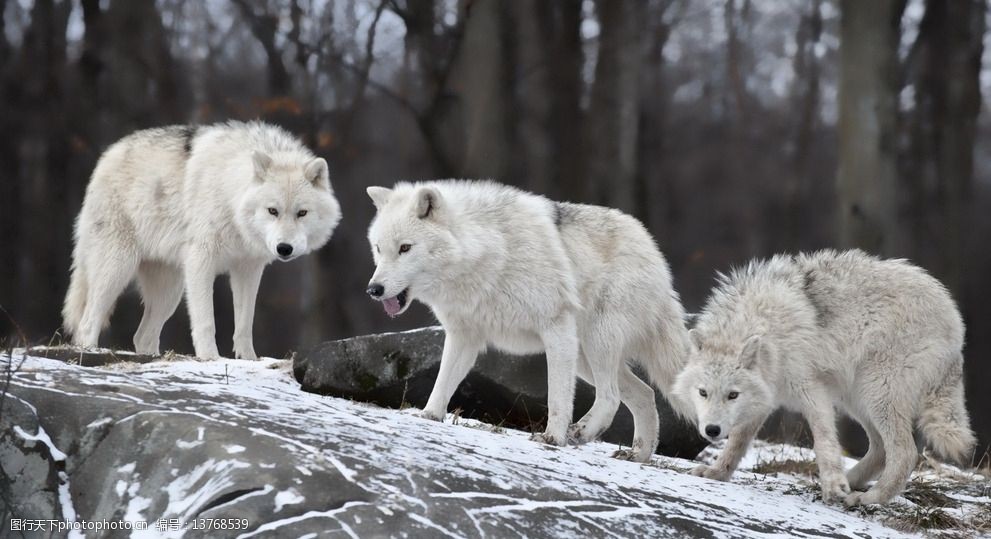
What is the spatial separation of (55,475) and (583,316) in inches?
135

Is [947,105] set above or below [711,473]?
above

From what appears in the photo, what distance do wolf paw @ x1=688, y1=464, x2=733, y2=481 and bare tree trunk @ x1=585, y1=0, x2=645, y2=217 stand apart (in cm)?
981

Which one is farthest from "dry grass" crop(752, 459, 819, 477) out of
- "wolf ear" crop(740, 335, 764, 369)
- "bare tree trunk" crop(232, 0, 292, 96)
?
"bare tree trunk" crop(232, 0, 292, 96)

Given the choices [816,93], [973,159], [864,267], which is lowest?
[864,267]

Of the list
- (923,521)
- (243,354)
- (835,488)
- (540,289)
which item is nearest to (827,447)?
(835,488)

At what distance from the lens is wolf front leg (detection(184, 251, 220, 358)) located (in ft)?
27.5

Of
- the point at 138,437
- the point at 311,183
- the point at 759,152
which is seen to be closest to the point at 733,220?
the point at 759,152

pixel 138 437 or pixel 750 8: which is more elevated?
pixel 750 8

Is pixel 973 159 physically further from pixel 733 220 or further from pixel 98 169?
pixel 98 169

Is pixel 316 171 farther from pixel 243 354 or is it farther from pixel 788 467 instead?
pixel 788 467

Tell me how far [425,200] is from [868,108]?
9.63 meters

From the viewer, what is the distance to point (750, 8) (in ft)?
56.7

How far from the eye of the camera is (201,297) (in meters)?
8.48

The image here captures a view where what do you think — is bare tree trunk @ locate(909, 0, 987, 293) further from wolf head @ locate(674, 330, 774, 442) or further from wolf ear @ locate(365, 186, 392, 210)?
wolf ear @ locate(365, 186, 392, 210)
